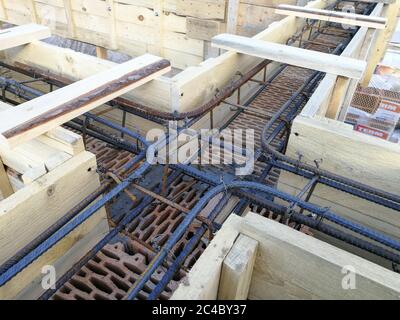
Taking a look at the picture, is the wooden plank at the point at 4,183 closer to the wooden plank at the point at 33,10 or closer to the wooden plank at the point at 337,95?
the wooden plank at the point at 337,95

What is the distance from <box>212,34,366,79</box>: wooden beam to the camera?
353 cm

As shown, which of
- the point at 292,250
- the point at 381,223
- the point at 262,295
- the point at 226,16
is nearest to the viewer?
the point at 292,250

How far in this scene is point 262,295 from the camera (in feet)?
6.69

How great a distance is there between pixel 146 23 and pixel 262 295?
303 inches

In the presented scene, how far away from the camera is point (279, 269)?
185cm

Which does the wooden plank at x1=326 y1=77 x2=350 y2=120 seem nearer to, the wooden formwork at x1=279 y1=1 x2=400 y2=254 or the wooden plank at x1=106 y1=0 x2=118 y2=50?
the wooden formwork at x1=279 y1=1 x2=400 y2=254

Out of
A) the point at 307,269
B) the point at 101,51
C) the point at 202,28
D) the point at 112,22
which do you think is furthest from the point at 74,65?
the point at 101,51

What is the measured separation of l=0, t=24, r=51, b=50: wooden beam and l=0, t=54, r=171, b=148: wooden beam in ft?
5.79

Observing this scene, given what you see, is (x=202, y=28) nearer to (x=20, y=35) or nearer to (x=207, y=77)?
(x=207, y=77)

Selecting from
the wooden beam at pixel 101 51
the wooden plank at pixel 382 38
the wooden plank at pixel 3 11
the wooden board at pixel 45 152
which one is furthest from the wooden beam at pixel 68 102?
the wooden plank at pixel 3 11

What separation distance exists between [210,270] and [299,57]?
301 centimetres

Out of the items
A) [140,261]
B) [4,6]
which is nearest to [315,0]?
Result: [140,261]

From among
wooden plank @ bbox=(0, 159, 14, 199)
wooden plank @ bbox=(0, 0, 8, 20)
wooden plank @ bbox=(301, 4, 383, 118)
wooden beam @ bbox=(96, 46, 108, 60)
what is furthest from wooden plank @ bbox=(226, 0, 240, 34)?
wooden plank @ bbox=(0, 0, 8, 20)
